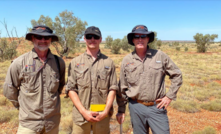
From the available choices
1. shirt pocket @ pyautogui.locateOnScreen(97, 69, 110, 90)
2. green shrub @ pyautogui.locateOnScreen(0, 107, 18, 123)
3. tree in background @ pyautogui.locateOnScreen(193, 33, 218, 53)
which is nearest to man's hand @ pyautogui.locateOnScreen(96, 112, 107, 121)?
shirt pocket @ pyautogui.locateOnScreen(97, 69, 110, 90)

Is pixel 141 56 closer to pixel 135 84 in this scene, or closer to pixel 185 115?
pixel 135 84

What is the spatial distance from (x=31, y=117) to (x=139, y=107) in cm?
173

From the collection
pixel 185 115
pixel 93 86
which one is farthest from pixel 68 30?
pixel 93 86

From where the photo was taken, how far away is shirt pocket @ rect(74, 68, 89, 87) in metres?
2.42

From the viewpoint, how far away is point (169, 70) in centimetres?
261

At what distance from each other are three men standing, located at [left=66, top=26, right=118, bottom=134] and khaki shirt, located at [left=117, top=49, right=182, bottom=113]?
38 centimetres

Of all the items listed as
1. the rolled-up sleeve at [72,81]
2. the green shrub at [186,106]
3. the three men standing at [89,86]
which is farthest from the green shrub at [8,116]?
the green shrub at [186,106]

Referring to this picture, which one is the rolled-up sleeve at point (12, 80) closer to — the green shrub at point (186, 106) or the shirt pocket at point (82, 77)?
the shirt pocket at point (82, 77)

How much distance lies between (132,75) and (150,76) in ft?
1.03

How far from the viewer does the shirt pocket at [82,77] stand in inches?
95.3

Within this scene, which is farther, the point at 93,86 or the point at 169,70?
the point at 169,70

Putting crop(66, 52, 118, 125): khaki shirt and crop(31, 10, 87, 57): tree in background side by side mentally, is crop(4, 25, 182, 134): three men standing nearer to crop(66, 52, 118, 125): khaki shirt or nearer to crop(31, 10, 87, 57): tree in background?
crop(66, 52, 118, 125): khaki shirt

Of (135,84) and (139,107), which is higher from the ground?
(135,84)

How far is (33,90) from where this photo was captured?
221 cm
